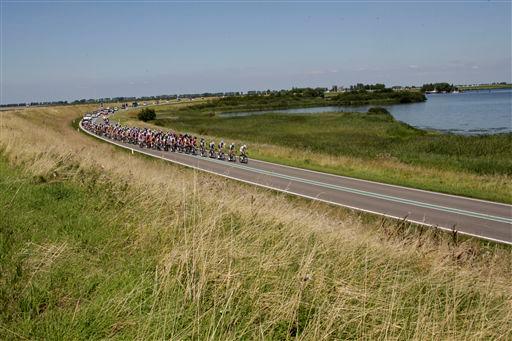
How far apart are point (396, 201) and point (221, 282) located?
57.7ft

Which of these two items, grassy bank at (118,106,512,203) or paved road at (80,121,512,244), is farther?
grassy bank at (118,106,512,203)

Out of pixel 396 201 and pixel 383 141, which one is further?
pixel 383 141

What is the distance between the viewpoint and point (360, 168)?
3234 centimetres

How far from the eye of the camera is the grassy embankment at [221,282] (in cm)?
408

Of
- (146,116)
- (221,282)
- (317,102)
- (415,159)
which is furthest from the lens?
(317,102)

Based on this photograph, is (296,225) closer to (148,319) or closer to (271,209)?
(271,209)

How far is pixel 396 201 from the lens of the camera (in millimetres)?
20844

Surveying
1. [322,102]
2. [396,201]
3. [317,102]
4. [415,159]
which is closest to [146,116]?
[415,159]

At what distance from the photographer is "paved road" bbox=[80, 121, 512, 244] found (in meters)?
16.6

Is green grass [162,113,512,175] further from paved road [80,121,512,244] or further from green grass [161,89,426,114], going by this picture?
green grass [161,89,426,114]

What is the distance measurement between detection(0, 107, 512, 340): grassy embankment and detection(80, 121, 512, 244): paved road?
5672 mm

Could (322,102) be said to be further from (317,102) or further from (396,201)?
(396,201)

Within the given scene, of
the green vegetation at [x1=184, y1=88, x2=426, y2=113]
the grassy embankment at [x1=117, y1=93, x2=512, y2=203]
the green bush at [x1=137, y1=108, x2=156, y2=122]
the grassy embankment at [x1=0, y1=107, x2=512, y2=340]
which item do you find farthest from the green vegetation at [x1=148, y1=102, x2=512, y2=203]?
the green vegetation at [x1=184, y1=88, x2=426, y2=113]

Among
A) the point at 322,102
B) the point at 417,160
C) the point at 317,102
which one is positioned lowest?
the point at 417,160
